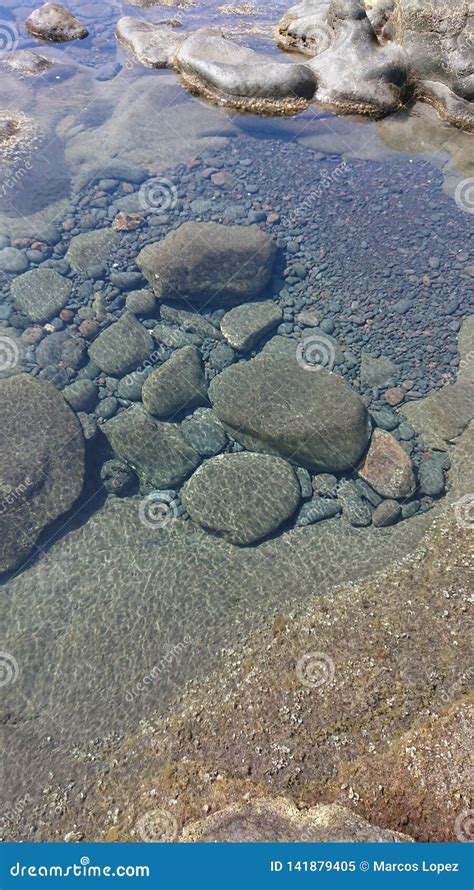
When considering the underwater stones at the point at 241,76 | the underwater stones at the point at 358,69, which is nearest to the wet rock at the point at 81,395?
the underwater stones at the point at 241,76

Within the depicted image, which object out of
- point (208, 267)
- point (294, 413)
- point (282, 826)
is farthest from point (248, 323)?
point (282, 826)

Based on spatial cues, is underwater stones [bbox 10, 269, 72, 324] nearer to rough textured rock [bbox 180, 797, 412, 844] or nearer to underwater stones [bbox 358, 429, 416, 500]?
underwater stones [bbox 358, 429, 416, 500]

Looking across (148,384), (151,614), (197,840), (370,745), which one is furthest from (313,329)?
(197,840)

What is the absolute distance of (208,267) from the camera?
31.2 feet

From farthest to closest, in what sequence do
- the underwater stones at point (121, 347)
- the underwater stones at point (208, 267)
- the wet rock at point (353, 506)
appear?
the underwater stones at point (208, 267), the underwater stones at point (121, 347), the wet rock at point (353, 506)

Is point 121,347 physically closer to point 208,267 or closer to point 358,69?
point 208,267

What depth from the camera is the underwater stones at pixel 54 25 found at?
53.4ft

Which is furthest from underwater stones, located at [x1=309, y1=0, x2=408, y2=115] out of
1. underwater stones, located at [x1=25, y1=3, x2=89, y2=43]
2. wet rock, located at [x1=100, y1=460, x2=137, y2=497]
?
wet rock, located at [x1=100, y1=460, x2=137, y2=497]

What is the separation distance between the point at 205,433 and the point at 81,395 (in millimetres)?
2329

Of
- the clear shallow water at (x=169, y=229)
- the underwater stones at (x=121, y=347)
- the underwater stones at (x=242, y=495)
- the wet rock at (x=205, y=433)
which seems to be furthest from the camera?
the underwater stones at (x=121, y=347)

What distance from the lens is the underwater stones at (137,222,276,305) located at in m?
9.45

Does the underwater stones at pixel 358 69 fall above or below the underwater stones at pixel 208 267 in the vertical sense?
above

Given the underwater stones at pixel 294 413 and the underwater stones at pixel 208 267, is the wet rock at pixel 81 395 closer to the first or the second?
the underwater stones at pixel 294 413

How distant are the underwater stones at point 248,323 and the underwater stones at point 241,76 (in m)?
7.33
